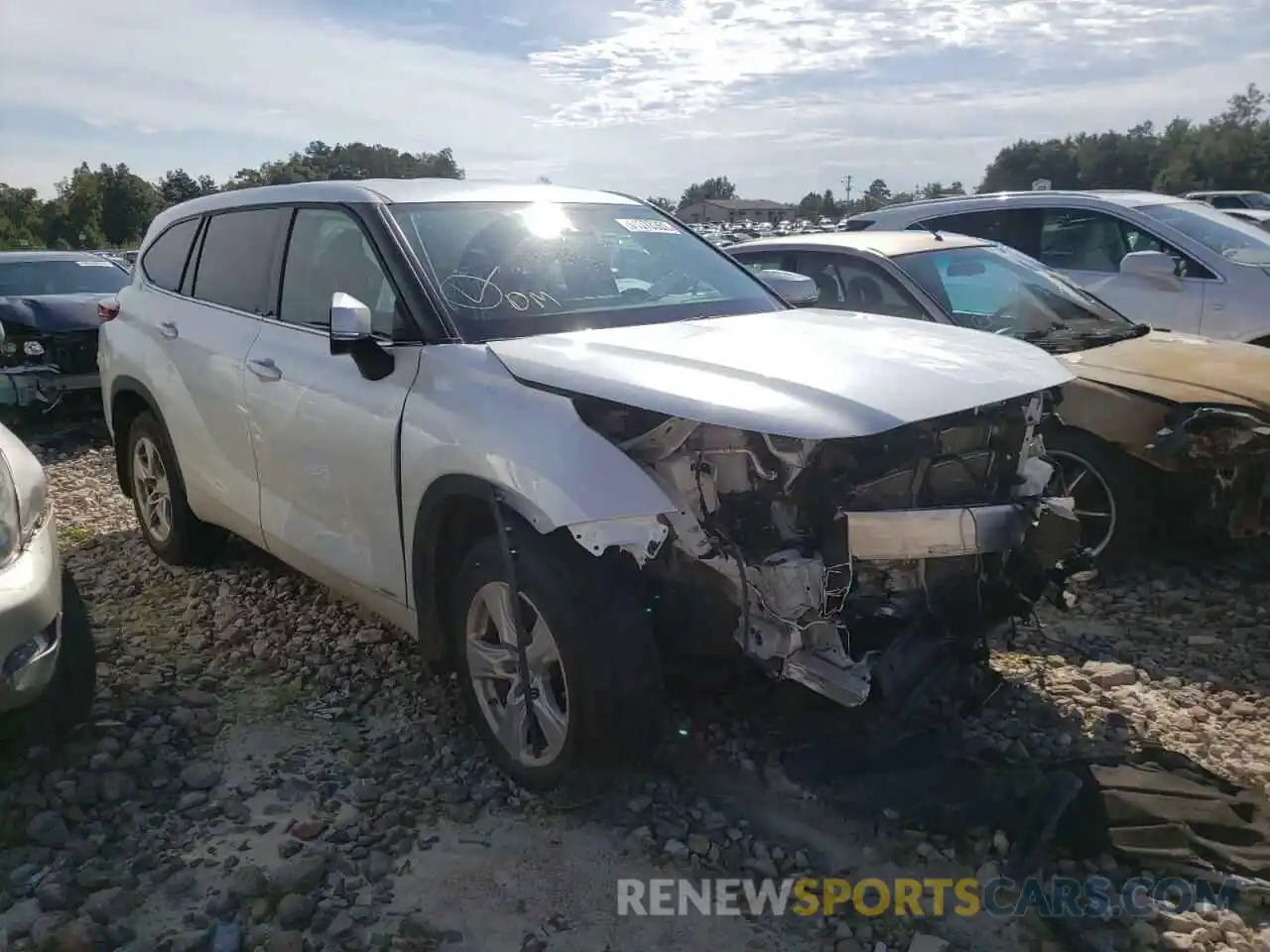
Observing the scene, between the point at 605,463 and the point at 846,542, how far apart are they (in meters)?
0.71

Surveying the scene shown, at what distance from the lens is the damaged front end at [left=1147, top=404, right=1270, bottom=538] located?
433cm

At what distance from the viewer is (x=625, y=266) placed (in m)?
4.10

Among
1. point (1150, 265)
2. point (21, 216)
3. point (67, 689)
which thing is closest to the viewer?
point (67, 689)

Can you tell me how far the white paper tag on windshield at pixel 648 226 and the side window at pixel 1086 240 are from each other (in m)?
4.10

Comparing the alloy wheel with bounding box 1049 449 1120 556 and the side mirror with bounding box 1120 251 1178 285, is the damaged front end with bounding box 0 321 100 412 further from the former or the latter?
the side mirror with bounding box 1120 251 1178 285

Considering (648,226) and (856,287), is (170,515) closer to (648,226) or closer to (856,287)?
(648,226)

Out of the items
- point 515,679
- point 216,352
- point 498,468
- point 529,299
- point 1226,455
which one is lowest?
point 515,679

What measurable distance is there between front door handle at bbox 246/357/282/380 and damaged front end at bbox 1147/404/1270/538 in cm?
361

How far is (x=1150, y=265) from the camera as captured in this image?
707 cm

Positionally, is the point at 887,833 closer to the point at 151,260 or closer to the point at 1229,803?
the point at 1229,803

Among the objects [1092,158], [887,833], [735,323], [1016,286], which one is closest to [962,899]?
[887,833]

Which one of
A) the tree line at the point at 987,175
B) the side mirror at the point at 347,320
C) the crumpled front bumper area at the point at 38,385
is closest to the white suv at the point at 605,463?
the side mirror at the point at 347,320

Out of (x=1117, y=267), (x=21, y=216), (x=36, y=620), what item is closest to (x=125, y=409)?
(x=36, y=620)

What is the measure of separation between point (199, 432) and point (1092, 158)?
68.6 m
